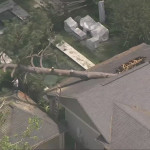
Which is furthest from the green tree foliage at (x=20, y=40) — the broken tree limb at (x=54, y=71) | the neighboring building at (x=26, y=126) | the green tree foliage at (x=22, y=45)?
the neighboring building at (x=26, y=126)

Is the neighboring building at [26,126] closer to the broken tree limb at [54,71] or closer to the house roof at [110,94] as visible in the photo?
the house roof at [110,94]

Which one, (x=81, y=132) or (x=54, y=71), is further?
(x=54, y=71)

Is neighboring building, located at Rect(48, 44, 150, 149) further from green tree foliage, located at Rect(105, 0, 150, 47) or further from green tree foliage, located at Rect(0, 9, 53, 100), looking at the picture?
green tree foliage, located at Rect(105, 0, 150, 47)

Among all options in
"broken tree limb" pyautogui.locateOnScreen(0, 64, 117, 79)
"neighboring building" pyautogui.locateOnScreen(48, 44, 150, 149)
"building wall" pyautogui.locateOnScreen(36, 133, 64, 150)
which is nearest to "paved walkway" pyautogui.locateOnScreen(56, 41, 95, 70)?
"broken tree limb" pyautogui.locateOnScreen(0, 64, 117, 79)

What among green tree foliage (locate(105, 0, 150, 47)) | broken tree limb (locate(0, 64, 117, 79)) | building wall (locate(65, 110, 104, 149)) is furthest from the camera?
green tree foliage (locate(105, 0, 150, 47))

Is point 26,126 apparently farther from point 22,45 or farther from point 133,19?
point 133,19

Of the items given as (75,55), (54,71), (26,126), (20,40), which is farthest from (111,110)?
(75,55)
